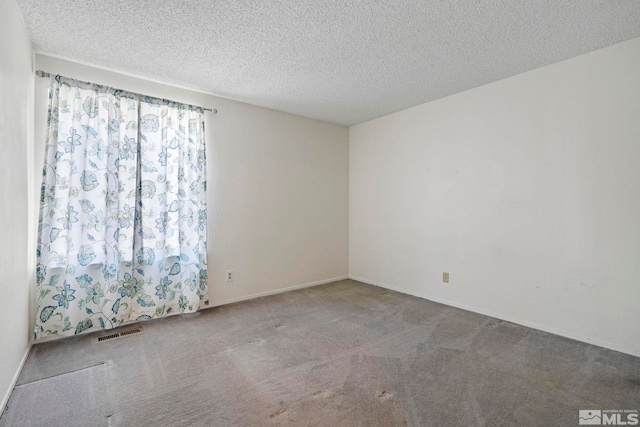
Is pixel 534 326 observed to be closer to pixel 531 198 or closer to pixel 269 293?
pixel 531 198

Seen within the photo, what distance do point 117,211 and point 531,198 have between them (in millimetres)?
3818

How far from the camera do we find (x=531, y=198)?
2.80 m

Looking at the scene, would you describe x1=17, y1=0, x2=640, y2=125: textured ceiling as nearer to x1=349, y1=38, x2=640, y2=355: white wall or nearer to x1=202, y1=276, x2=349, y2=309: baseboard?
x1=349, y1=38, x2=640, y2=355: white wall

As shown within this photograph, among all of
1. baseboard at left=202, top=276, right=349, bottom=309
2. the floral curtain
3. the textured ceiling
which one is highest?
the textured ceiling

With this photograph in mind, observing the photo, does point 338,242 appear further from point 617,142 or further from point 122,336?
point 617,142

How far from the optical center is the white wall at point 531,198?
234 cm

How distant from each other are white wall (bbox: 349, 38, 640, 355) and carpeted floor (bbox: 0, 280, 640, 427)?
360mm

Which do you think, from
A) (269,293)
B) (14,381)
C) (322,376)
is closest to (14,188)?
(14,381)

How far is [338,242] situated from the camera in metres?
4.59

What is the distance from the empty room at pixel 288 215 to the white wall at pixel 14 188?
0.09ft

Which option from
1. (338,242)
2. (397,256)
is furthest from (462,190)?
(338,242)

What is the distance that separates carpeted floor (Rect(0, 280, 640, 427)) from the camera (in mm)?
Result: 1635

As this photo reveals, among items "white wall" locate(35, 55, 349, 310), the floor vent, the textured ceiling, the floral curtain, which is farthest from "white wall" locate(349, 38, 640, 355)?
the floor vent

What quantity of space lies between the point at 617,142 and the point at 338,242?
3.18 metres
